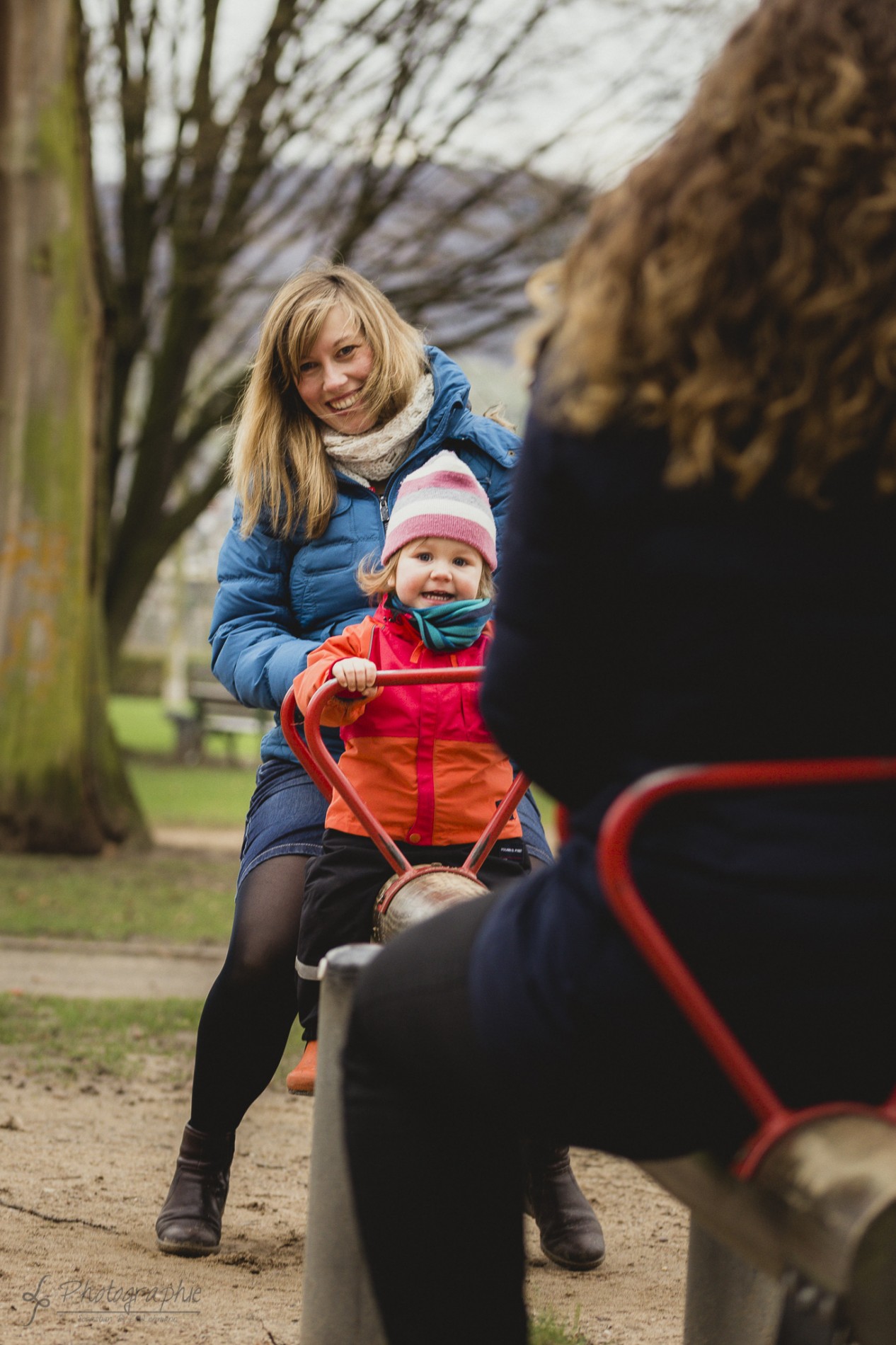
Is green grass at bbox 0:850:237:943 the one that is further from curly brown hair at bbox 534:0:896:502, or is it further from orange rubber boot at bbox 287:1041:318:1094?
curly brown hair at bbox 534:0:896:502

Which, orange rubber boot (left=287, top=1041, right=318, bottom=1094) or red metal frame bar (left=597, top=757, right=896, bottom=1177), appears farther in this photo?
orange rubber boot (left=287, top=1041, right=318, bottom=1094)

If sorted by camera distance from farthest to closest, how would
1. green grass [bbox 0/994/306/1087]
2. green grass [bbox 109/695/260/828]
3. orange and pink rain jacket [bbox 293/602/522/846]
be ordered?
green grass [bbox 109/695/260/828]
green grass [bbox 0/994/306/1087]
orange and pink rain jacket [bbox 293/602/522/846]

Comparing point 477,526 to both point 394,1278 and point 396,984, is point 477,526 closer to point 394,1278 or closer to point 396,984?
point 396,984

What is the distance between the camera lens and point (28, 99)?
9289 mm

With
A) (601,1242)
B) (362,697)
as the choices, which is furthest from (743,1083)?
(601,1242)

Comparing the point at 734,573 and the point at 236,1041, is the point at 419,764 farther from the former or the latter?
the point at 734,573

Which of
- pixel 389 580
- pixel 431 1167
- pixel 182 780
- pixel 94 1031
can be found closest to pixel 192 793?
pixel 182 780

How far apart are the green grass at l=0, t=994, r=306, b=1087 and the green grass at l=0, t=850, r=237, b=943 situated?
1497 mm

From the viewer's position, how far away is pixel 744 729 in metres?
1.38

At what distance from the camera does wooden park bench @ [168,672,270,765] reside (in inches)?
814

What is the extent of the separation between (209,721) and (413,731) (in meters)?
19.2

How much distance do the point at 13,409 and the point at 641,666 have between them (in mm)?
8658

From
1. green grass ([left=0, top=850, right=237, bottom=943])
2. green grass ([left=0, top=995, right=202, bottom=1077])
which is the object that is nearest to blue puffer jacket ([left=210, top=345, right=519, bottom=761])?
green grass ([left=0, top=995, right=202, bottom=1077])

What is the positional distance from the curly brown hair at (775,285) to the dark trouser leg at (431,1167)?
59 cm
